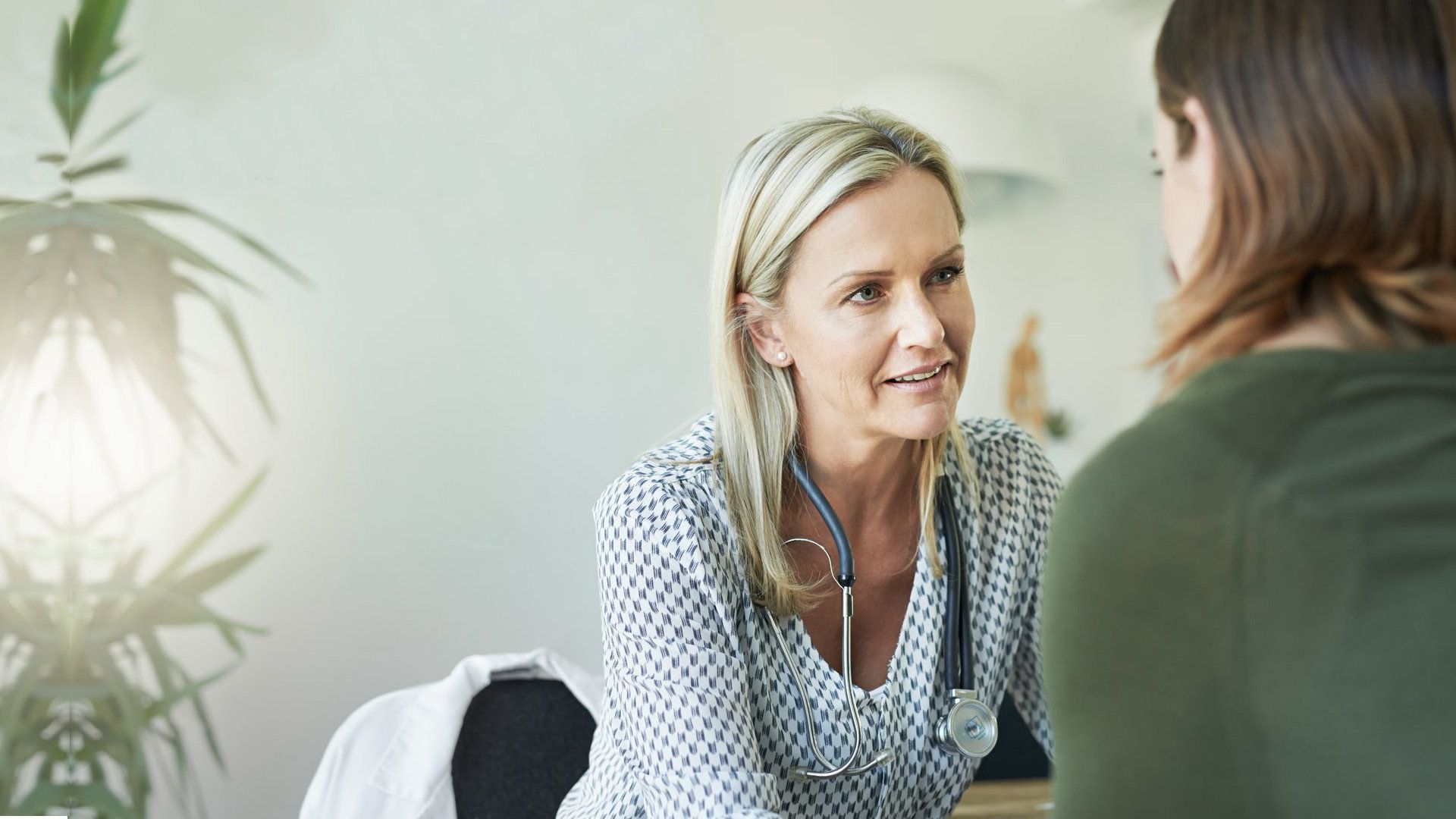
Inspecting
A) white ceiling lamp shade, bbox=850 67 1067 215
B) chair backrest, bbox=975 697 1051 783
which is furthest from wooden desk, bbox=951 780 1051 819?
white ceiling lamp shade, bbox=850 67 1067 215

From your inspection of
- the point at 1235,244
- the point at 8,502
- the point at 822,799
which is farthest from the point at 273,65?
the point at 1235,244

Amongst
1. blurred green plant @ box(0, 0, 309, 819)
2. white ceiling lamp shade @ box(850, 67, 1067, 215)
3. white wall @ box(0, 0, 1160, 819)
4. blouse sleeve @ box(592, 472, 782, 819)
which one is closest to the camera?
blouse sleeve @ box(592, 472, 782, 819)

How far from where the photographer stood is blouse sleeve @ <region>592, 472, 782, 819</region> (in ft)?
4.20

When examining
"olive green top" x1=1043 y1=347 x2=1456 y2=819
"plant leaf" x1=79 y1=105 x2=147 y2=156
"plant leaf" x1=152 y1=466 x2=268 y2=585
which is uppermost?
"plant leaf" x1=79 y1=105 x2=147 y2=156

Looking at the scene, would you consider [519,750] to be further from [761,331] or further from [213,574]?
[213,574]

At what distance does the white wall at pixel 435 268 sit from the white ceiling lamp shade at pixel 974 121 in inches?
1.8

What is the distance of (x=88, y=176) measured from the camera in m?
2.36

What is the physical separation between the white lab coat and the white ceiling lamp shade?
4.99 ft

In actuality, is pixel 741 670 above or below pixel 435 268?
below

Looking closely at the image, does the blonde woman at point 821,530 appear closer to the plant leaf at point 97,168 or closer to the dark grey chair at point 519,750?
the dark grey chair at point 519,750

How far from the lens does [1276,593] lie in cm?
62

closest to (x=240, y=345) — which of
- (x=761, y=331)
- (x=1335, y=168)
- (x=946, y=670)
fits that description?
(x=761, y=331)

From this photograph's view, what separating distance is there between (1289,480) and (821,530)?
984mm

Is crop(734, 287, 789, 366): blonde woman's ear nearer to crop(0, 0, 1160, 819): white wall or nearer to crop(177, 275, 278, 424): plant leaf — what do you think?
crop(0, 0, 1160, 819): white wall
